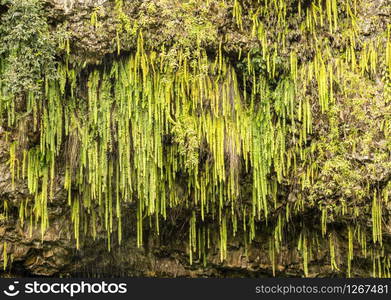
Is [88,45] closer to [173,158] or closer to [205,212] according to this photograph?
[173,158]

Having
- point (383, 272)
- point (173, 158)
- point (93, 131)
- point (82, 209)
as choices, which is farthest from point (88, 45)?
point (383, 272)

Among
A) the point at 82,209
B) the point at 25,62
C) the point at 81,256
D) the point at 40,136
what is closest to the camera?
the point at 25,62

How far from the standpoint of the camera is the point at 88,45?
21.2ft

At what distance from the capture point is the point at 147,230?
7719 millimetres

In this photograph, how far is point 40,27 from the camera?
6312 millimetres

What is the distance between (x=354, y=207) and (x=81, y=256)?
381 cm

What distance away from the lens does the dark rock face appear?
6492mm

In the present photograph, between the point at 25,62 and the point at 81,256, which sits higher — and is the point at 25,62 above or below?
above

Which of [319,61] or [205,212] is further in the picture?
[205,212]

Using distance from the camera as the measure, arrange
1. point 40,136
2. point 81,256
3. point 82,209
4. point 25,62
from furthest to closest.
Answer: point 81,256
point 82,209
point 40,136
point 25,62

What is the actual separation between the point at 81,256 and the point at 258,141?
3032 millimetres

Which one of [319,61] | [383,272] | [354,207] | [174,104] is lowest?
[383,272]

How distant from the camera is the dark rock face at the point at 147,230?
6.49m

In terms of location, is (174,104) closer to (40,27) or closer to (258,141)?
(258,141)
